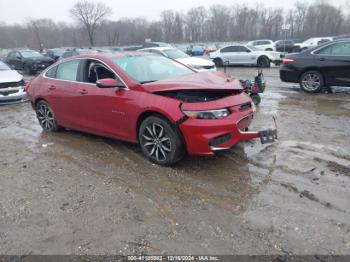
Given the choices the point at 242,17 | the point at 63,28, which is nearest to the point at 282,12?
the point at 242,17

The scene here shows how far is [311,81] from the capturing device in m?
10.1

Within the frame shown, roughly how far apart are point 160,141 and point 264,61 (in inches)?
643

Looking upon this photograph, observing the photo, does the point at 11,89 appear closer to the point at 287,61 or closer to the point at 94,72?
the point at 94,72

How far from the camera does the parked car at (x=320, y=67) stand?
9289mm

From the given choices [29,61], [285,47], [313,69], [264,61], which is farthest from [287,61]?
[285,47]

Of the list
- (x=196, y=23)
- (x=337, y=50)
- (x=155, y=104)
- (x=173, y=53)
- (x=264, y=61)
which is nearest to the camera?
(x=155, y=104)

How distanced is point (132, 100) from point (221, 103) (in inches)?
51.6

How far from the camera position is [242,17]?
93938 millimetres

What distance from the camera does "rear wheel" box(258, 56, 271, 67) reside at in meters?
19.5

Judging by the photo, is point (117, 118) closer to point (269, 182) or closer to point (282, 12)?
point (269, 182)

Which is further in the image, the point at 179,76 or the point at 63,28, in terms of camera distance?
the point at 63,28

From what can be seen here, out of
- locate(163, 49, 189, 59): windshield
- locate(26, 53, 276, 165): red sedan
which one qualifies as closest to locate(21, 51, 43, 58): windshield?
locate(163, 49, 189, 59): windshield

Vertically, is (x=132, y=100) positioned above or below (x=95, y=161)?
above

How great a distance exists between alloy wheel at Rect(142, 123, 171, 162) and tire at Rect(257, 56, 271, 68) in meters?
16.0
